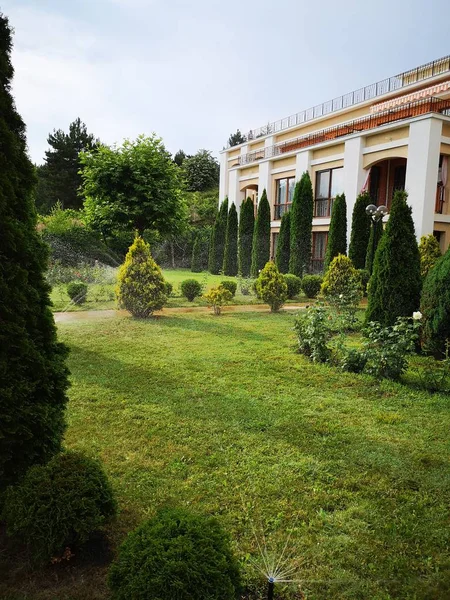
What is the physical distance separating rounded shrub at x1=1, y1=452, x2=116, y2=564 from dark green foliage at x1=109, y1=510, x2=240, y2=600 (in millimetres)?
357

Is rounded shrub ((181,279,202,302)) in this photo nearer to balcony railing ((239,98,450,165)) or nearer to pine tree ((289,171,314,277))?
pine tree ((289,171,314,277))

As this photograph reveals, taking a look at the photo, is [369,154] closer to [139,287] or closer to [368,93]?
[368,93]

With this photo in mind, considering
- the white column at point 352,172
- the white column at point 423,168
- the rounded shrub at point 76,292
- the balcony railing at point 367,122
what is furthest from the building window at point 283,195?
the rounded shrub at point 76,292

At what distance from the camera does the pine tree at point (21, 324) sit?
2365 millimetres

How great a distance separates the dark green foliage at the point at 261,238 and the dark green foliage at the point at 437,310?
55.8ft

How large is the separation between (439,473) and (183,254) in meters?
29.2

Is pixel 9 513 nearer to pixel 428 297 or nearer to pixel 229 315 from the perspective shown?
pixel 428 297

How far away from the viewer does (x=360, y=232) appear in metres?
18.0

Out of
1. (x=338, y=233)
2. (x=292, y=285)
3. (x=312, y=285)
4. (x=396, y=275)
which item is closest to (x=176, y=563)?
(x=396, y=275)

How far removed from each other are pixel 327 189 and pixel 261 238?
14.2 feet

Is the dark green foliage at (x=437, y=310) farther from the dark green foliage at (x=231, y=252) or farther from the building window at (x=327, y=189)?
the dark green foliage at (x=231, y=252)

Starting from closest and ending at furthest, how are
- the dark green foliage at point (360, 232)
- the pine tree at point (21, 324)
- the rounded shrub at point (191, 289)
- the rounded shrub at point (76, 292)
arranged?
the pine tree at point (21, 324) → the rounded shrub at point (76, 292) → the rounded shrub at point (191, 289) → the dark green foliage at point (360, 232)

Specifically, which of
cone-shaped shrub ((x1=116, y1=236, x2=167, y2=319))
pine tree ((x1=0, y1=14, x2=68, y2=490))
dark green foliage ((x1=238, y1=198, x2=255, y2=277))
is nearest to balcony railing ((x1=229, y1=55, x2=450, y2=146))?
dark green foliage ((x1=238, y1=198, x2=255, y2=277))

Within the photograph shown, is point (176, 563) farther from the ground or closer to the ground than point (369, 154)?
closer to the ground
